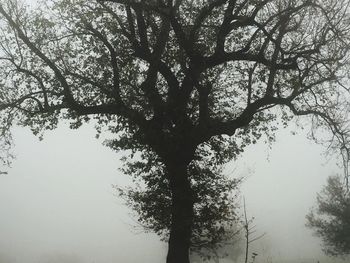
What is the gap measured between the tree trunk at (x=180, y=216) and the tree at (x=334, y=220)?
34.1 meters

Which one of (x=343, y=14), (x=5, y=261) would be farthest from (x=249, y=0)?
(x=5, y=261)

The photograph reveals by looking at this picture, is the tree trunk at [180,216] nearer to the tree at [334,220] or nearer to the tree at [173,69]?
the tree at [173,69]

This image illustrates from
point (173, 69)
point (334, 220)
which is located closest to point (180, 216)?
point (173, 69)

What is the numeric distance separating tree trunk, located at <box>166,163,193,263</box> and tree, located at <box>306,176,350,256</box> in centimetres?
3413

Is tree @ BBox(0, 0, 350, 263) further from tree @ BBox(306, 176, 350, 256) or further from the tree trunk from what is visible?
tree @ BBox(306, 176, 350, 256)

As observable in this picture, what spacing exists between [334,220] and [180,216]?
4049 cm

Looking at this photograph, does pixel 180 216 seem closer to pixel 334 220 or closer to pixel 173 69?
pixel 173 69

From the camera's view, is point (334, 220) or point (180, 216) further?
point (334, 220)

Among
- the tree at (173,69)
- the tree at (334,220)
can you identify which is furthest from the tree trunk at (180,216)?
the tree at (334,220)

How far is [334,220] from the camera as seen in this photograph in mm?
53750

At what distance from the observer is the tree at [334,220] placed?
50.7m

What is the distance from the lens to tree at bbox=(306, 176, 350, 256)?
50.7m

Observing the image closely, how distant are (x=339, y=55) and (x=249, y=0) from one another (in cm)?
486

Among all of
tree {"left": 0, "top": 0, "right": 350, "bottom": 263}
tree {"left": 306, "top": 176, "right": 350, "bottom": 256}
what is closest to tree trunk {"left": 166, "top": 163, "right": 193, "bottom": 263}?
tree {"left": 0, "top": 0, "right": 350, "bottom": 263}
